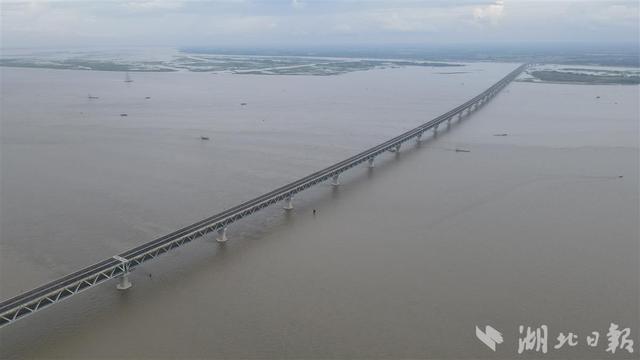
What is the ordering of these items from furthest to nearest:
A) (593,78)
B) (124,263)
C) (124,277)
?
(593,78)
(124,277)
(124,263)

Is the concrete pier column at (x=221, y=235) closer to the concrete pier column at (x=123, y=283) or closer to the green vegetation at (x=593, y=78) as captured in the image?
the concrete pier column at (x=123, y=283)

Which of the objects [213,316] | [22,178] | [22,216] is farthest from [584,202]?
[22,178]

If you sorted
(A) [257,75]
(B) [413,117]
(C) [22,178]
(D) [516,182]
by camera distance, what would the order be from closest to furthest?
(C) [22,178]
(D) [516,182]
(B) [413,117]
(A) [257,75]

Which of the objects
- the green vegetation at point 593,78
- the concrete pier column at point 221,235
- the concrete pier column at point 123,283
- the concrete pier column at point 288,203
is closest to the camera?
the concrete pier column at point 123,283

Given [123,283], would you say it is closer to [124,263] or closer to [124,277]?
[124,277]

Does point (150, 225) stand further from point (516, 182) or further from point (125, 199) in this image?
point (516, 182)

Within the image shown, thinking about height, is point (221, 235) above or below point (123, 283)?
above

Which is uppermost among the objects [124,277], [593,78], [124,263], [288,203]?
[593,78]

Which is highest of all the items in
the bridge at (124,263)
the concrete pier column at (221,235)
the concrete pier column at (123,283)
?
the bridge at (124,263)

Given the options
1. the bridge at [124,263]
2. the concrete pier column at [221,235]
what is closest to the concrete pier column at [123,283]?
the bridge at [124,263]

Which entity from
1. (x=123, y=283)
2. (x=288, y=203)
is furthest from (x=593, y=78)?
(x=123, y=283)

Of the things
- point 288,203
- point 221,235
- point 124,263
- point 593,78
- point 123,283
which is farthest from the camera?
point 593,78
